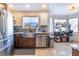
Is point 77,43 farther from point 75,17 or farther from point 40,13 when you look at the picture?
point 40,13

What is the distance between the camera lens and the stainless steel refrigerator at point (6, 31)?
158cm

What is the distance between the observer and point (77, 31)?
6.56ft

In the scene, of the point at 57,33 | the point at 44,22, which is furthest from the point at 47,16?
the point at 57,33

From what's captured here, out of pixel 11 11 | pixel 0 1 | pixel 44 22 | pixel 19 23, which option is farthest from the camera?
pixel 44 22

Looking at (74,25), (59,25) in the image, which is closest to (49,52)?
(59,25)

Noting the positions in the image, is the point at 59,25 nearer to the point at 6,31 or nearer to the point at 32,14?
the point at 32,14

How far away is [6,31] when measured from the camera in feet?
5.68

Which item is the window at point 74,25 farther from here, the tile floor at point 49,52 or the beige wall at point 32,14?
the beige wall at point 32,14

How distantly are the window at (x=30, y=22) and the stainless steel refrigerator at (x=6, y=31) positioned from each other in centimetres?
31

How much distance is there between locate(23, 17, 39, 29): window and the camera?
2065mm

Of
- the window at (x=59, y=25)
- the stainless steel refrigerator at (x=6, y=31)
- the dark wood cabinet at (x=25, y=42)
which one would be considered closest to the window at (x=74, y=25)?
the window at (x=59, y=25)

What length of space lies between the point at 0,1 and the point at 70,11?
140cm

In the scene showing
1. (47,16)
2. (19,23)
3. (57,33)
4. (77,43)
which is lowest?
(77,43)

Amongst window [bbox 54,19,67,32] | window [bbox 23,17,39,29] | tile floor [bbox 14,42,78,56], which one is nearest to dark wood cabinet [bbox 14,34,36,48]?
tile floor [bbox 14,42,78,56]
